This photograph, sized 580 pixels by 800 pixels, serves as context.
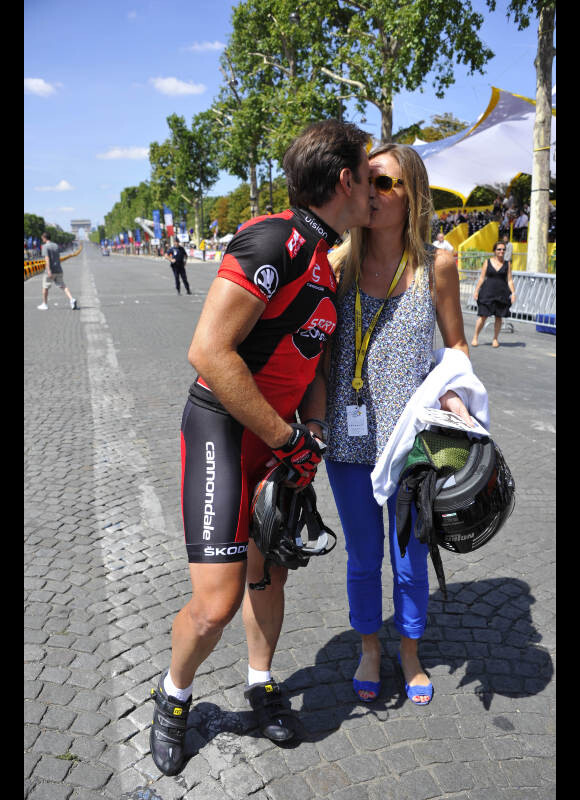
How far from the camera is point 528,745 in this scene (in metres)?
2.29

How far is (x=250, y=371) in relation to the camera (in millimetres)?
1916

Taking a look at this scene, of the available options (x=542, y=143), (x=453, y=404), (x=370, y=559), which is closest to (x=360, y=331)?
(x=453, y=404)

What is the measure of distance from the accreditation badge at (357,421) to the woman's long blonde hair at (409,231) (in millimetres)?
422

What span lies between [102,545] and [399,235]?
2652mm

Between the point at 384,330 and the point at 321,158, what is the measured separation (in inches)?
26.6

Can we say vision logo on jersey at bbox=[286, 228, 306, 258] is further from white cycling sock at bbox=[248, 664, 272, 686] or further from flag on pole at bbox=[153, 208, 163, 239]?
flag on pole at bbox=[153, 208, 163, 239]

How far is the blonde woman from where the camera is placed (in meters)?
2.22

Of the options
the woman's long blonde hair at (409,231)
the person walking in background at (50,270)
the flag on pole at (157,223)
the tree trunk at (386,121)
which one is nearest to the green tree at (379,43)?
the tree trunk at (386,121)

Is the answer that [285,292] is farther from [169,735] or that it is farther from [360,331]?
[169,735]

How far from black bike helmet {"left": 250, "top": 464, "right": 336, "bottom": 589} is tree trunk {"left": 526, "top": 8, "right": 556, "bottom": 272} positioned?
15.3m

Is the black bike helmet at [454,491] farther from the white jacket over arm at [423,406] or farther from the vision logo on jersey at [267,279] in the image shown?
the vision logo on jersey at [267,279]

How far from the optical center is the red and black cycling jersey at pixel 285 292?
1.79 metres

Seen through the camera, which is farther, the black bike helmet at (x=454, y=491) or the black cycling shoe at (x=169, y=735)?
the black cycling shoe at (x=169, y=735)
